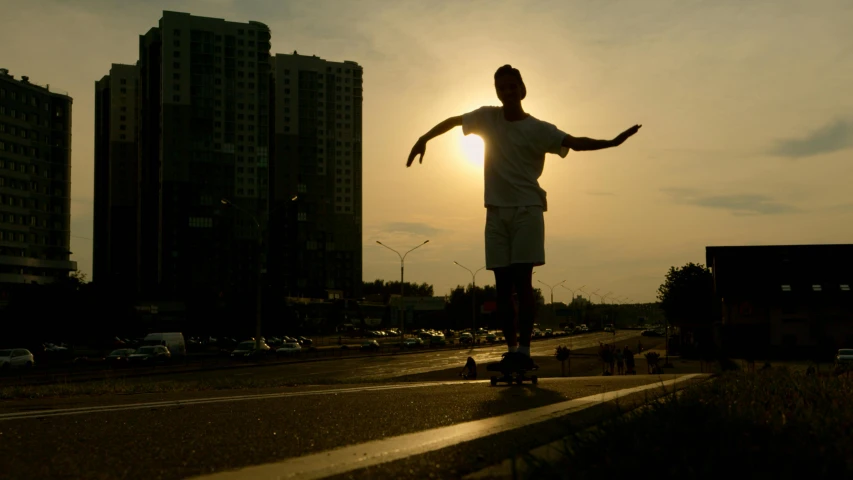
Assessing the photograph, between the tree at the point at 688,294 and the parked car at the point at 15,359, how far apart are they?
234 feet

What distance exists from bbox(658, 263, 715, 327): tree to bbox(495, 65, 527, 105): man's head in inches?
3824

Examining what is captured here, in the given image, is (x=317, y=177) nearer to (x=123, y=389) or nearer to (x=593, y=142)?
(x=123, y=389)

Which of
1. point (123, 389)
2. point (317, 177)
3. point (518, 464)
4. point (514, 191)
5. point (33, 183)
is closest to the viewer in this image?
point (518, 464)

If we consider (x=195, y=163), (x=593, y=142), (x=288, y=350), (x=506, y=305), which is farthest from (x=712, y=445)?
(x=195, y=163)

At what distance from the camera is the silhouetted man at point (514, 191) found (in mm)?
7781

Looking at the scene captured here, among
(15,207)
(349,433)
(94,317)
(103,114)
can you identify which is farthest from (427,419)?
(103,114)

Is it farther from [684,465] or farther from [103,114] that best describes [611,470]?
[103,114]

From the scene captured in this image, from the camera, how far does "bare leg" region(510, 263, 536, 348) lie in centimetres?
777

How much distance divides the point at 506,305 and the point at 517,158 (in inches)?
52.5

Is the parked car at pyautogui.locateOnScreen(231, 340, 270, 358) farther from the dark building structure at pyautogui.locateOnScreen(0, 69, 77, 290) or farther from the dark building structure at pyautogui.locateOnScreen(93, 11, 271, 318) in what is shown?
the dark building structure at pyautogui.locateOnScreen(0, 69, 77, 290)

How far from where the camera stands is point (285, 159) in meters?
155

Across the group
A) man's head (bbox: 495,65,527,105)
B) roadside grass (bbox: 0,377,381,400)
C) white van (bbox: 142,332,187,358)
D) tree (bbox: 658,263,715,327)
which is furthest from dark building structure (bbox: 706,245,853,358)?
man's head (bbox: 495,65,527,105)

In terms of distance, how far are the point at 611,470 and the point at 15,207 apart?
434 feet

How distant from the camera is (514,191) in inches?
311
